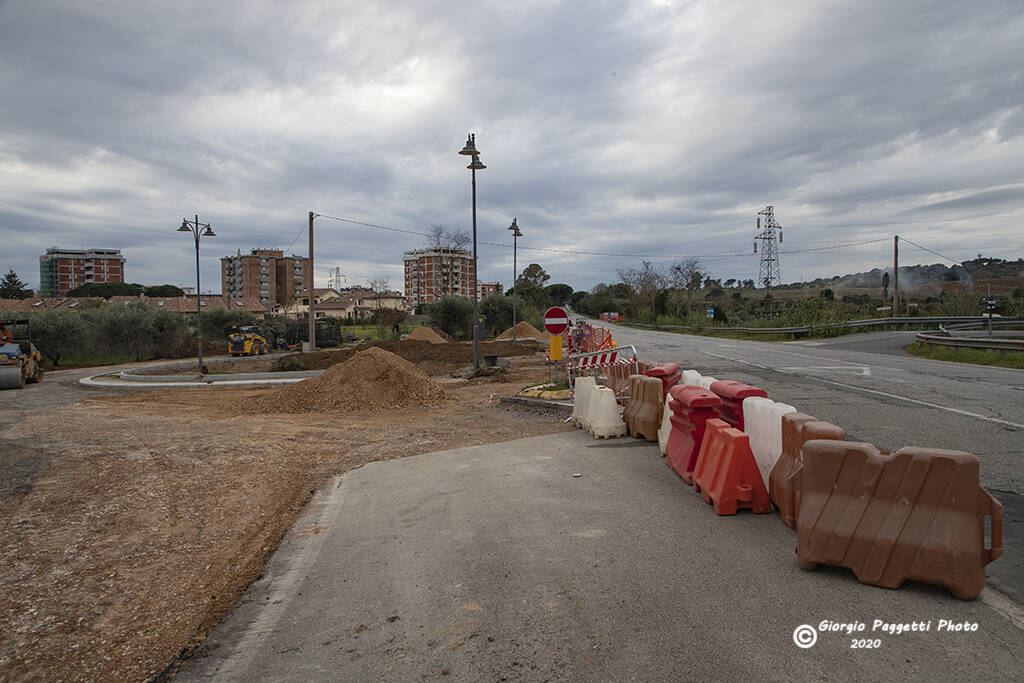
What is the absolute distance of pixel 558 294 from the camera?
138 m

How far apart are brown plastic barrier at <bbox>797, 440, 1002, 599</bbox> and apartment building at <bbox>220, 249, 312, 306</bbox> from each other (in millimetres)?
159327

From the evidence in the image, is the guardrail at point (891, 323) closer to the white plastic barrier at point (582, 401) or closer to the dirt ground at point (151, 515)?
the dirt ground at point (151, 515)

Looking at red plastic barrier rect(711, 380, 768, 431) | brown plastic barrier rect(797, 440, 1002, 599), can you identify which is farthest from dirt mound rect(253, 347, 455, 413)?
brown plastic barrier rect(797, 440, 1002, 599)

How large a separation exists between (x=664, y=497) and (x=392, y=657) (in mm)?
3399

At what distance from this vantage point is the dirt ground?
159 inches

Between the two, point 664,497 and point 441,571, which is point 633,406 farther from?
point 441,571

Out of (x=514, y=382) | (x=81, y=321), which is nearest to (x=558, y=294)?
(x=81, y=321)

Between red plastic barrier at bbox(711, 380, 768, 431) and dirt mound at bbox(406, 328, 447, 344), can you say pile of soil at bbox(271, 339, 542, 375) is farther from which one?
red plastic barrier at bbox(711, 380, 768, 431)

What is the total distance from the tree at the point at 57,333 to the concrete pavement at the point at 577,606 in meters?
37.3

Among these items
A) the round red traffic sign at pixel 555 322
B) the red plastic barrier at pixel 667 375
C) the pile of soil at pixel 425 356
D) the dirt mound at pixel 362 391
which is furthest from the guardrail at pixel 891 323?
the red plastic barrier at pixel 667 375

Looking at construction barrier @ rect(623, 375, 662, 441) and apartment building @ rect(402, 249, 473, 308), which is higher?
apartment building @ rect(402, 249, 473, 308)

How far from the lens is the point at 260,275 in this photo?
534 ft

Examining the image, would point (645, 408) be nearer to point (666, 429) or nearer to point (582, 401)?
point (666, 429)

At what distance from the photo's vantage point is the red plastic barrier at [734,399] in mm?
6605
